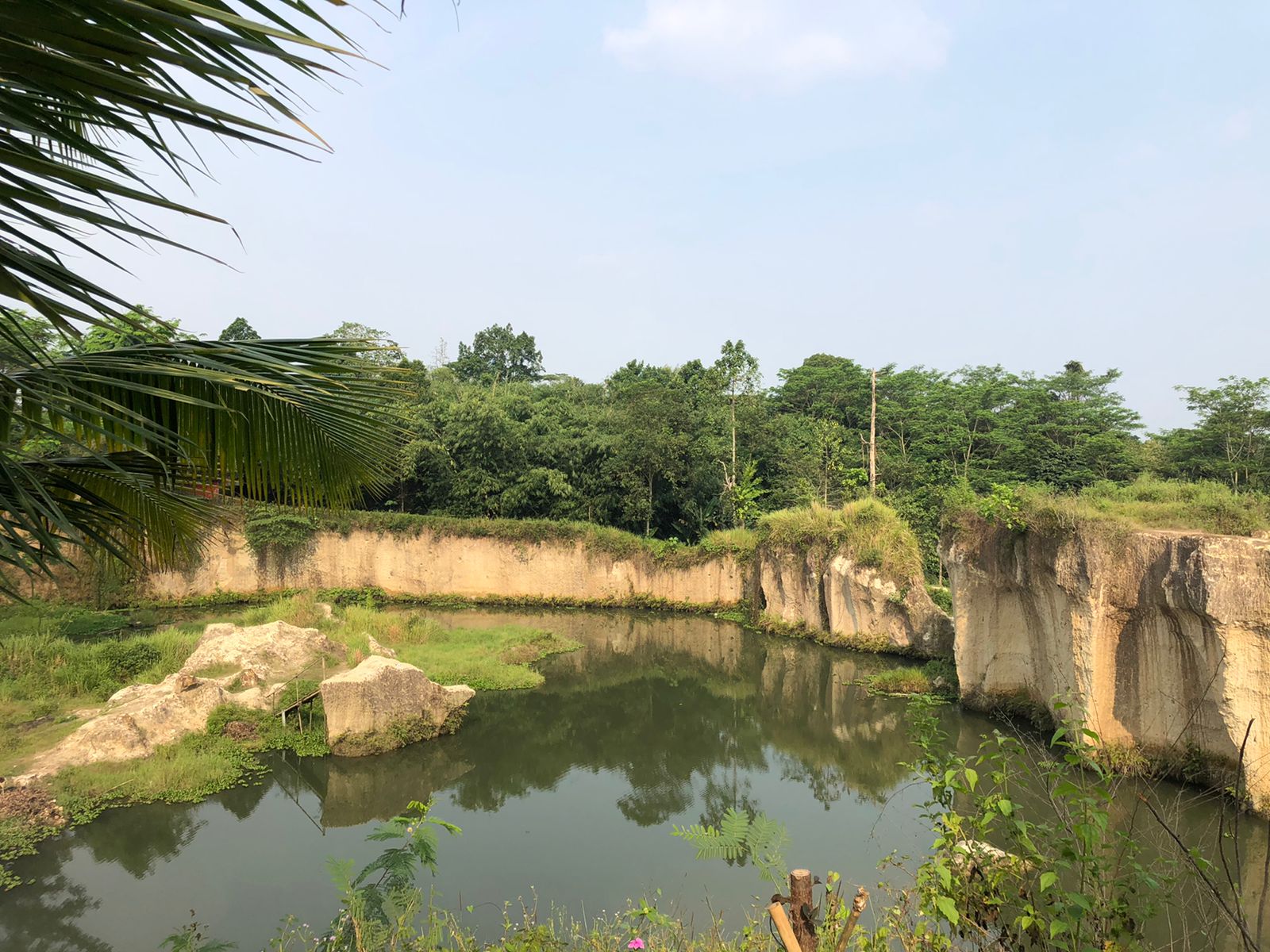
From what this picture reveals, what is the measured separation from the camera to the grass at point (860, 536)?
53.9 ft

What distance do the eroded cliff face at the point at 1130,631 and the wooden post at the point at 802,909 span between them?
373cm

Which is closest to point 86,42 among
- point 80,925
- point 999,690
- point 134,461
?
point 134,461

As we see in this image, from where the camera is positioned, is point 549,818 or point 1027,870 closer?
point 1027,870

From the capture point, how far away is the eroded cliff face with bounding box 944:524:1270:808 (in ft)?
26.4

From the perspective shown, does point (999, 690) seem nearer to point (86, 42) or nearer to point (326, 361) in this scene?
point (326, 361)

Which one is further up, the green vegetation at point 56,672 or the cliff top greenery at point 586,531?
the cliff top greenery at point 586,531

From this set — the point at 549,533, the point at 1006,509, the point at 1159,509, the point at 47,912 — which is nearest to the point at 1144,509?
the point at 1159,509

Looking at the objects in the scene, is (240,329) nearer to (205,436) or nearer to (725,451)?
(725,451)

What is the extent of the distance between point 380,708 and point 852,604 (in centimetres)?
1100

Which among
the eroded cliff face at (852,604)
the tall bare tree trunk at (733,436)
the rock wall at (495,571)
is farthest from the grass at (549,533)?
the tall bare tree trunk at (733,436)

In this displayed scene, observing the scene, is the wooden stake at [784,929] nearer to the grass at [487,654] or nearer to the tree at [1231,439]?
the grass at [487,654]

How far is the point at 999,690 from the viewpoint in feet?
39.5

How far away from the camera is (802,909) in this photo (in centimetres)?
364

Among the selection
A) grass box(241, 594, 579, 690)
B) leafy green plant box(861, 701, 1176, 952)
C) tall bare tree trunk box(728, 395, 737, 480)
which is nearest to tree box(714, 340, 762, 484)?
tall bare tree trunk box(728, 395, 737, 480)
